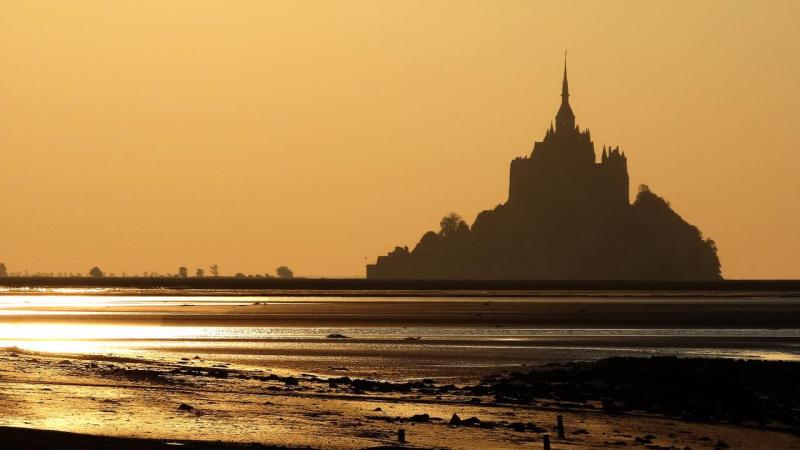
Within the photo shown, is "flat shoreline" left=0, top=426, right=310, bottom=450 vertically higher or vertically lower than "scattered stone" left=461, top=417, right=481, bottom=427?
lower

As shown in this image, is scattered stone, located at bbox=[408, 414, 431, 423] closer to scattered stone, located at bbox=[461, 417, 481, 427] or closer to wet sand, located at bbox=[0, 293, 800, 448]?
wet sand, located at bbox=[0, 293, 800, 448]

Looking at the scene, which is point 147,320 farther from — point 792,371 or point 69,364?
point 792,371

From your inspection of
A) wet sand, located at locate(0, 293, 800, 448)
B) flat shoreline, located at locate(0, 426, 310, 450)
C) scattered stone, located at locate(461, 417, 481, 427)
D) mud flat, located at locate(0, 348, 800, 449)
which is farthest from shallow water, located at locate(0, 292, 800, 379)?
flat shoreline, located at locate(0, 426, 310, 450)

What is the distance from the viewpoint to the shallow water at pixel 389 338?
57188 millimetres

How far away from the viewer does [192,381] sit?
149 feet

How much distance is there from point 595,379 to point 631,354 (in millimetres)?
16513

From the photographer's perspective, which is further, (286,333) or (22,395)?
(286,333)

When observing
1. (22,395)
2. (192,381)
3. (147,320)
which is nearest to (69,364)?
(192,381)

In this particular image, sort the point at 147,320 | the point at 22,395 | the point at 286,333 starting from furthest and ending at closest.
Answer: the point at 147,320 → the point at 286,333 → the point at 22,395

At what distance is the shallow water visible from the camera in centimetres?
5719

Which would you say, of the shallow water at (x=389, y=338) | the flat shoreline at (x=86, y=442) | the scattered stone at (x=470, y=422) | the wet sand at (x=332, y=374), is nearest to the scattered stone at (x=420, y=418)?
the wet sand at (x=332, y=374)

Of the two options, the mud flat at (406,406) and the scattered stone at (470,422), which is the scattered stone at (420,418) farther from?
the scattered stone at (470,422)

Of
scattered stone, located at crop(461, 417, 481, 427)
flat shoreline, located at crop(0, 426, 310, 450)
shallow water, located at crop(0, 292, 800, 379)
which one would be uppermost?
shallow water, located at crop(0, 292, 800, 379)

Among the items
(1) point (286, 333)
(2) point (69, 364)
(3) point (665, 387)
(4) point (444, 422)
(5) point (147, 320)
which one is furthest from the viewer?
(5) point (147, 320)
